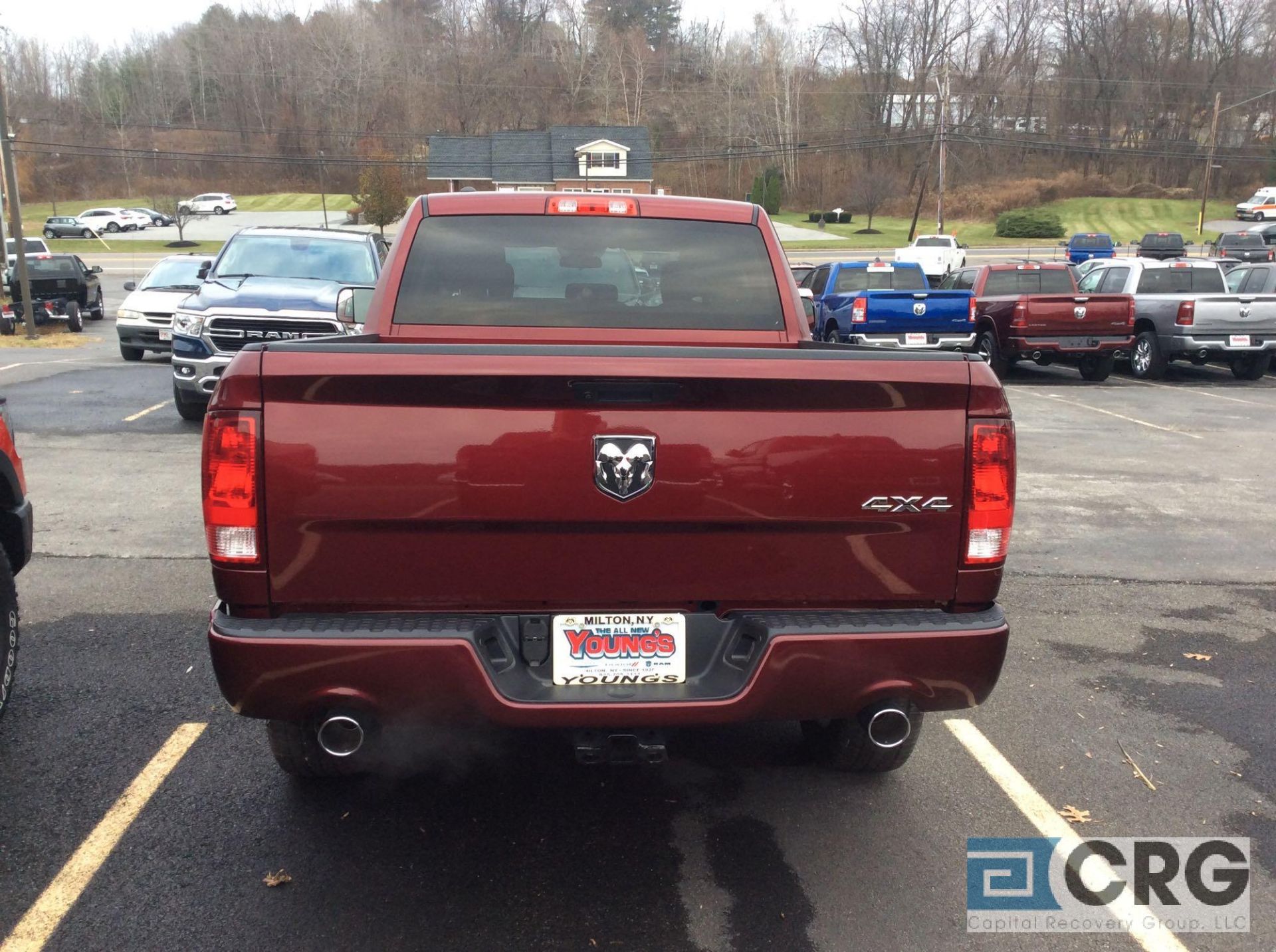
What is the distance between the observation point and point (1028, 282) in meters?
18.1

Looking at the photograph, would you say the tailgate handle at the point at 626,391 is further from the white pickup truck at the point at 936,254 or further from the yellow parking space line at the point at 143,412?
the white pickup truck at the point at 936,254

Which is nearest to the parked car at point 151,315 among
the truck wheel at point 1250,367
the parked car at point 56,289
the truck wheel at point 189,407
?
the truck wheel at point 189,407

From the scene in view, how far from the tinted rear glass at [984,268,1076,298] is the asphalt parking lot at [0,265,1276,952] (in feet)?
39.6

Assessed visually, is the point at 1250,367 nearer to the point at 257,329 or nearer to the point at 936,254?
the point at 257,329

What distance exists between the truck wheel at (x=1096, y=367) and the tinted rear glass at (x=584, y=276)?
1418cm

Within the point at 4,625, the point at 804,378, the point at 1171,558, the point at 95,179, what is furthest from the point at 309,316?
the point at 95,179

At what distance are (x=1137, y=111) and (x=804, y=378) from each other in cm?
10332

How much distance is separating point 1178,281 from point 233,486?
18174 mm

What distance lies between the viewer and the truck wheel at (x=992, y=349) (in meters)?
17.3

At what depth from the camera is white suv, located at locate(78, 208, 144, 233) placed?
69000 millimetres

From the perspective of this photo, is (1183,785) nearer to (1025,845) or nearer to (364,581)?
(1025,845)

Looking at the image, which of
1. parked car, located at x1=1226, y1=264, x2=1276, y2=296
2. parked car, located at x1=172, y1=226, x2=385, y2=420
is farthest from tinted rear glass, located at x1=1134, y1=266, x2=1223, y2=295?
parked car, located at x1=172, y1=226, x2=385, y2=420

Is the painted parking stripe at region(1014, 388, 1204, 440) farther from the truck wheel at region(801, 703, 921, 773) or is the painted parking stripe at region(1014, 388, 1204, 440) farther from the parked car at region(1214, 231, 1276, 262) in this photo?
the parked car at region(1214, 231, 1276, 262)

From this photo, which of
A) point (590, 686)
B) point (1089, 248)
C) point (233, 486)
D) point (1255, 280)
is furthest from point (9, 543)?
point (1089, 248)
